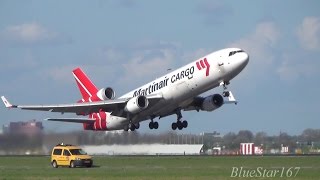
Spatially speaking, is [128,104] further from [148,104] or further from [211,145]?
[211,145]

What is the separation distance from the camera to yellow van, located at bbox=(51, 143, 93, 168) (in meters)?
58.2

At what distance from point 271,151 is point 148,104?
1028 inches

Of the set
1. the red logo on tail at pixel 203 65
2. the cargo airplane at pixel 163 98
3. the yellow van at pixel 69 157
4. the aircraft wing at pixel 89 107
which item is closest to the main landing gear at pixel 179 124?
the cargo airplane at pixel 163 98

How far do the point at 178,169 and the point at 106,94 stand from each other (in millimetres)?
20689

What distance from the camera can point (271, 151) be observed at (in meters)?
87.8

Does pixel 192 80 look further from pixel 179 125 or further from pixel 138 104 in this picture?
pixel 179 125

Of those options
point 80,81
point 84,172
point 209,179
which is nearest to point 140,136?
point 80,81

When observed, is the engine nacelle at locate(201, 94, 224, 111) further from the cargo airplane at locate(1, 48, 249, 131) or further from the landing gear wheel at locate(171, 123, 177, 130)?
the landing gear wheel at locate(171, 123, 177, 130)

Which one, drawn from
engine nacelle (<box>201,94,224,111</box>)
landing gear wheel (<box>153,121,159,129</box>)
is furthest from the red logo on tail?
landing gear wheel (<box>153,121,159,129</box>)

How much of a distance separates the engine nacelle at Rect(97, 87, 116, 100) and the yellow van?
13.0 metres

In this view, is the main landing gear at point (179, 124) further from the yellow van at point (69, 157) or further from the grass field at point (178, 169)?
the yellow van at point (69, 157)

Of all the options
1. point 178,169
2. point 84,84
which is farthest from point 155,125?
point 178,169

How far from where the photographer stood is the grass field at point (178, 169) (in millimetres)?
46969

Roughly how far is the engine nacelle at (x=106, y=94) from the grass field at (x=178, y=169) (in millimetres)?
7110
